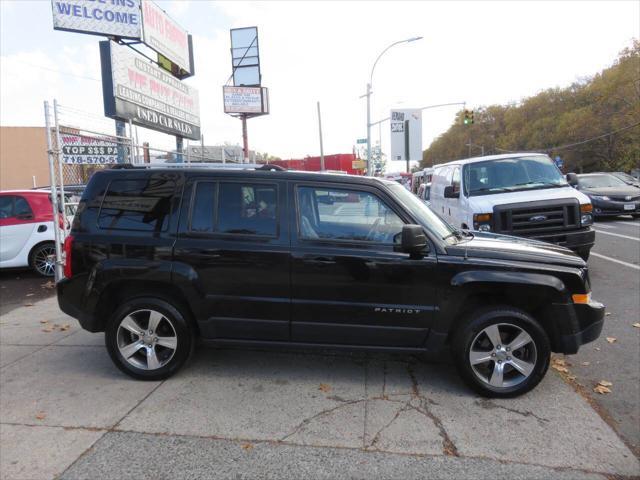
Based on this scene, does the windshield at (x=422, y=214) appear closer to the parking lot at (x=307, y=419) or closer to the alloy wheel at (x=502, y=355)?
the alloy wheel at (x=502, y=355)

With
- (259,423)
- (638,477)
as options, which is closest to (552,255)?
(638,477)

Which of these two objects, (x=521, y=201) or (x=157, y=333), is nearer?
(x=157, y=333)

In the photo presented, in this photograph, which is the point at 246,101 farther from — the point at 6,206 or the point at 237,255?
the point at 237,255

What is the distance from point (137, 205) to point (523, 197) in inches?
232

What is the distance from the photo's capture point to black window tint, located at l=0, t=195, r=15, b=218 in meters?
8.19

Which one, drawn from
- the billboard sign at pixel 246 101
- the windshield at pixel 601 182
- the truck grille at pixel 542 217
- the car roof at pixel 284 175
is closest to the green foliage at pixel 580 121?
the windshield at pixel 601 182

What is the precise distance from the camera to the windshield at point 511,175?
7914 mm

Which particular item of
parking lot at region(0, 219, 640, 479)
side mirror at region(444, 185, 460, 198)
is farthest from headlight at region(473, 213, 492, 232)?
parking lot at region(0, 219, 640, 479)

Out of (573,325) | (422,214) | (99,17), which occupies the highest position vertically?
(99,17)

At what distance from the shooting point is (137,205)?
4055 millimetres

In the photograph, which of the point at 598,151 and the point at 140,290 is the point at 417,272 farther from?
the point at 598,151

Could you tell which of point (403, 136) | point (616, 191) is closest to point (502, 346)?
point (616, 191)

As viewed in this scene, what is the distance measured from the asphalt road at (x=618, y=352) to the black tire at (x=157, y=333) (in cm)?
342

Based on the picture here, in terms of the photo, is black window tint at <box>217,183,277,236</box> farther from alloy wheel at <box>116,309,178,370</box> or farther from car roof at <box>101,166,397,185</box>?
alloy wheel at <box>116,309,178,370</box>
